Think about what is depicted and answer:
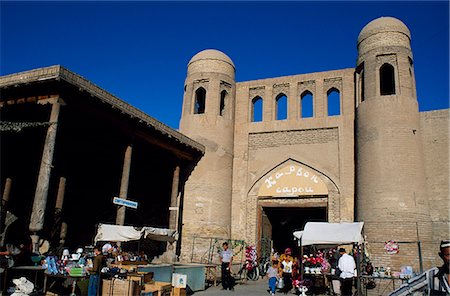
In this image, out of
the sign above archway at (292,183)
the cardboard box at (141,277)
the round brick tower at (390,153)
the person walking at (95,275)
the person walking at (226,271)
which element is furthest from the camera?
the sign above archway at (292,183)

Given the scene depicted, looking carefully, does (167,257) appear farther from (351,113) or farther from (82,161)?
(351,113)

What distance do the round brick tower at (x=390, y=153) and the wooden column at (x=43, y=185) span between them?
415 inches

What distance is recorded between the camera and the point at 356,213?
15.5 metres

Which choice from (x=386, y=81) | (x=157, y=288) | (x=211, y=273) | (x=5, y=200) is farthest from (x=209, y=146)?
(x=157, y=288)

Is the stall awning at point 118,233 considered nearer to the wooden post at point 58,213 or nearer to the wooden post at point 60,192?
the wooden post at point 58,213

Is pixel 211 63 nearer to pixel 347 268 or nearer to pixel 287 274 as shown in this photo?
pixel 287 274

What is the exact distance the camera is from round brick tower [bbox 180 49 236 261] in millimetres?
17000

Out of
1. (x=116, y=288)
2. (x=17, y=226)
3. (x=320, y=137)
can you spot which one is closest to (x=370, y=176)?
(x=320, y=137)

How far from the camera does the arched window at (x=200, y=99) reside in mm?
19736

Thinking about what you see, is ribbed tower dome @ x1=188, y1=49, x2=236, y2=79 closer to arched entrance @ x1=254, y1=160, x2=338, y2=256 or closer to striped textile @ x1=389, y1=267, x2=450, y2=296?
arched entrance @ x1=254, y1=160, x2=338, y2=256

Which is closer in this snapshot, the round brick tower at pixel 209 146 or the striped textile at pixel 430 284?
the striped textile at pixel 430 284

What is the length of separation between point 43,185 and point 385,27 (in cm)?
1379

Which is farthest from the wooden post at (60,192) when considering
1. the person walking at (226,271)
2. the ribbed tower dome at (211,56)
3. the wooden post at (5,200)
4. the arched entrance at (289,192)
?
the ribbed tower dome at (211,56)

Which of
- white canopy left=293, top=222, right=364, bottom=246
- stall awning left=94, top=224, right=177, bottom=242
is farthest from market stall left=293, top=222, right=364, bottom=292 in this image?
stall awning left=94, top=224, right=177, bottom=242
